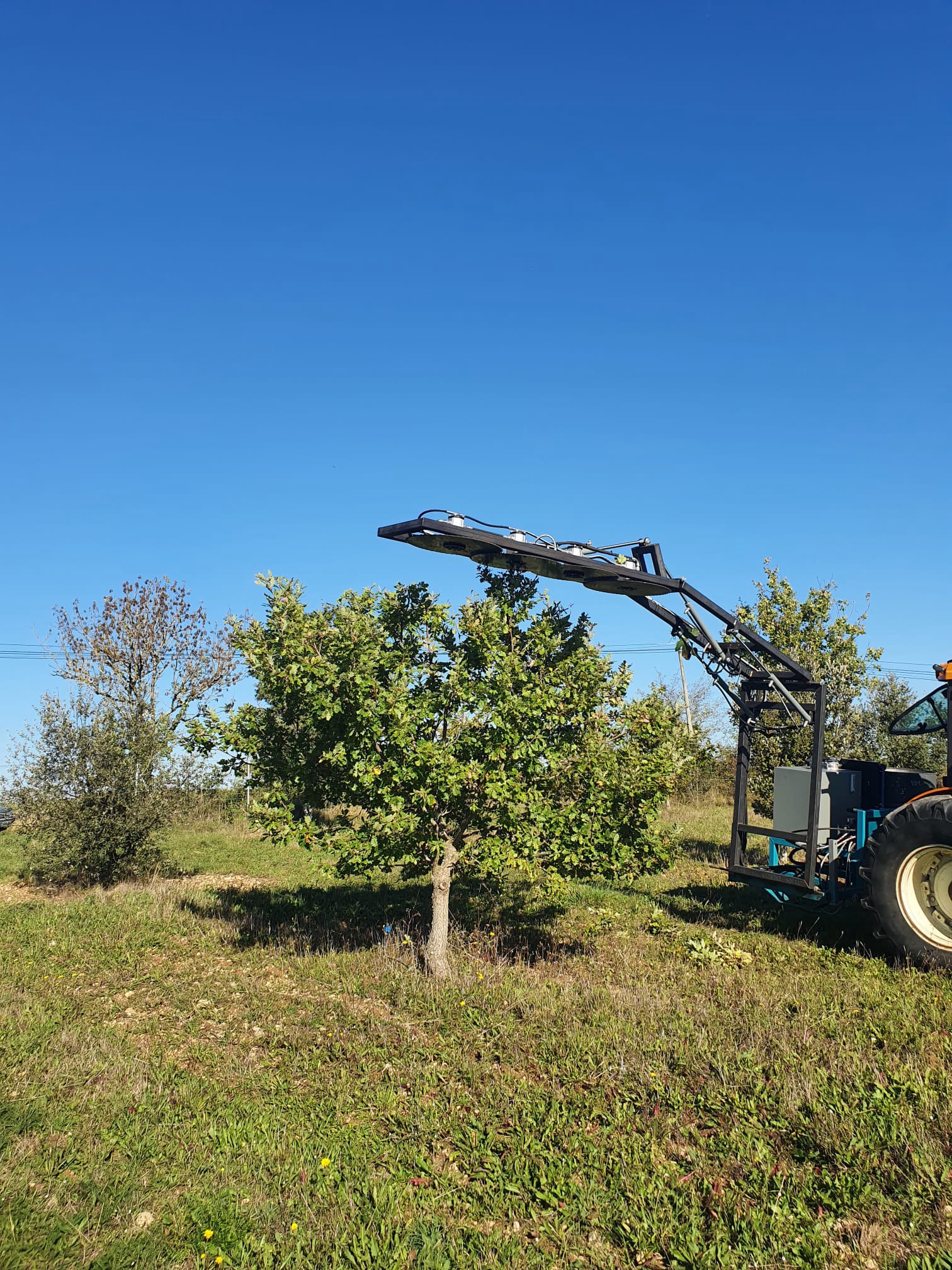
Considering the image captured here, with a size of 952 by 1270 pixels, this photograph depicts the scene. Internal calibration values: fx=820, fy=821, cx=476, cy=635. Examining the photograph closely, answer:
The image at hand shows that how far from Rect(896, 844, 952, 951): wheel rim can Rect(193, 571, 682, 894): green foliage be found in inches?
103

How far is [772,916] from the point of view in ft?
39.2

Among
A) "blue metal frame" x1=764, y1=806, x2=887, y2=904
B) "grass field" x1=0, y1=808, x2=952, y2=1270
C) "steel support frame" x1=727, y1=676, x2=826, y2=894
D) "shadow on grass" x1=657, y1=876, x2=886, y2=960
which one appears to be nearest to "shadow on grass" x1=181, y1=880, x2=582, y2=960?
"grass field" x1=0, y1=808, x2=952, y2=1270

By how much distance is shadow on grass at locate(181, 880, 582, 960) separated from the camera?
1093 centimetres

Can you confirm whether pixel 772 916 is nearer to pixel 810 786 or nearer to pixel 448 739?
pixel 810 786

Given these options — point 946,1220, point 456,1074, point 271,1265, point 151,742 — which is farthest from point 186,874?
point 946,1220

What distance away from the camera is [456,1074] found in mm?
6812

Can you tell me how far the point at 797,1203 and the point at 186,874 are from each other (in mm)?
15890

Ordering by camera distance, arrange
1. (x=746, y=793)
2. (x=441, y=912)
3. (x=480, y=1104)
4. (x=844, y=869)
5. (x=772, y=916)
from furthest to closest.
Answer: (x=772, y=916), (x=746, y=793), (x=844, y=869), (x=441, y=912), (x=480, y=1104)

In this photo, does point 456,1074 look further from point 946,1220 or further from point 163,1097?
point 946,1220

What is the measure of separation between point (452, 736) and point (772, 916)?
236 inches

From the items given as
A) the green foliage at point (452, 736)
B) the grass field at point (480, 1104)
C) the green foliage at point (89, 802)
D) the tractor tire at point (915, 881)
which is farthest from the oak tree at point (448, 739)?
the green foliage at point (89, 802)

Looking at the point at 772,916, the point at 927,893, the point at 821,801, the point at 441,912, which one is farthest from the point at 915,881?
the point at 441,912

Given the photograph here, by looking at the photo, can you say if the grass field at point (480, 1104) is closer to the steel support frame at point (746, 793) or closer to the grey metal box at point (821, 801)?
the steel support frame at point (746, 793)

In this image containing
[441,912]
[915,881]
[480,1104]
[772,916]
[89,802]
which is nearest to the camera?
[480,1104]
